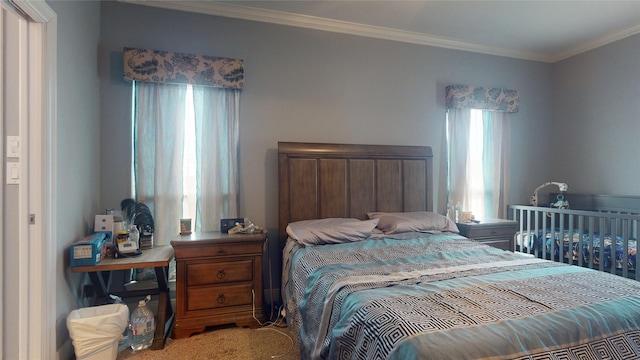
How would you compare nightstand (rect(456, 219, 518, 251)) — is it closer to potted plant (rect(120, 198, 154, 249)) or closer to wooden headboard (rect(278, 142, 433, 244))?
wooden headboard (rect(278, 142, 433, 244))

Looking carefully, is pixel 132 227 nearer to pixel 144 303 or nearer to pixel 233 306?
pixel 144 303

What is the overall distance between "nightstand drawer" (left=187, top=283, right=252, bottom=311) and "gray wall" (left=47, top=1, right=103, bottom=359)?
0.75 m

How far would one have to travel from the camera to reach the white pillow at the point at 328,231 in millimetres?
2371

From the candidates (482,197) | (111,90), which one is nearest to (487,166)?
(482,197)

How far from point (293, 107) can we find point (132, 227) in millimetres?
1703

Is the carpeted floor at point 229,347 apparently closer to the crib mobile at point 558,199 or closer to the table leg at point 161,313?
the table leg at point 161,313

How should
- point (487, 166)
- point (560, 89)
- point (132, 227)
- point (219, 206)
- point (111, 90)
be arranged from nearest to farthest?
1. point (132, 227)
2. point (111, 90)
3. point (219, 206)
4. point (487, 166)
5. point (560, 89)

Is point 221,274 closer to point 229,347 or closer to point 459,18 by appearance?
point 229,347

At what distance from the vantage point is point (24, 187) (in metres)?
1.72

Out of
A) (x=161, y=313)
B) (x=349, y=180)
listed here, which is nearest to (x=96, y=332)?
(x=161, y=313)

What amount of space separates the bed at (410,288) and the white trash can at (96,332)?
1071 millimetres

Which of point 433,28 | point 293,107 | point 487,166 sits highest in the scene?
point 433,28

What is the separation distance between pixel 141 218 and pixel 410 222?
224 cm

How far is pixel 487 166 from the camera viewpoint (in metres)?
3.66
